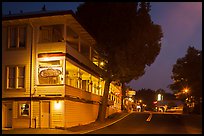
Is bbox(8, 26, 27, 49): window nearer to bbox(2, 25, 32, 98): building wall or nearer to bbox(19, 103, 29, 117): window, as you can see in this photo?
bbox(2, 25, 32, 98): building wall

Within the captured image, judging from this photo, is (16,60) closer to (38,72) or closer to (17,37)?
(17,37)

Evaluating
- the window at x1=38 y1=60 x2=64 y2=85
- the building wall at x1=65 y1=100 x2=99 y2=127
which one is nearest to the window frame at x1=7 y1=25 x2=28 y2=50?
the window at x1=38 y1=60 x2=64 y2=85

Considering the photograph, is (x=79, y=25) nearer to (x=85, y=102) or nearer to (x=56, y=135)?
(x=85, y=102)

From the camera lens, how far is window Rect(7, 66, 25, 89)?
31.1 metres

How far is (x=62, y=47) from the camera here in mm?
29938

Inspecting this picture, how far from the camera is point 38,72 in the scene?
30562mm

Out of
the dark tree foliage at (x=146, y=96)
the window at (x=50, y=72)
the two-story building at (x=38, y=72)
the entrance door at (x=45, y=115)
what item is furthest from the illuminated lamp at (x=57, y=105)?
the dark tree foliage at (x=146, y=96)

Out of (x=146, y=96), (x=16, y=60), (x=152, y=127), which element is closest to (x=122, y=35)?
(x=152, y=127)

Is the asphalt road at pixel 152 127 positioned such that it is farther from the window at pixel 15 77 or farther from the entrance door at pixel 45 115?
the window at pixel 15 77

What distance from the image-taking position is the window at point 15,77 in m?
31.1

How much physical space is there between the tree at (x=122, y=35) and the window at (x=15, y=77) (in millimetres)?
7485

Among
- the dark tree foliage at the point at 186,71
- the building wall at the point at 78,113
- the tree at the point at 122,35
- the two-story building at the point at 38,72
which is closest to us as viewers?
the two-story building at the point at 38,72

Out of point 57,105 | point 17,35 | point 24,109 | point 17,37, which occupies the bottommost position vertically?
point 24,109

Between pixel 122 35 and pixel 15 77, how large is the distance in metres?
10.7
